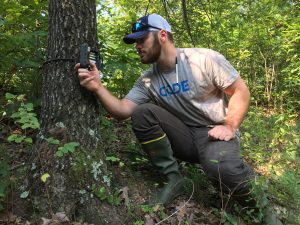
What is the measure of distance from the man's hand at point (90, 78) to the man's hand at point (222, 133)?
110 cm

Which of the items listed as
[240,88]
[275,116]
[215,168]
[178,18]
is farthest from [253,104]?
[215,168]

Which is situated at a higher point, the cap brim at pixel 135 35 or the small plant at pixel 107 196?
the cap brim at pixel 135 35

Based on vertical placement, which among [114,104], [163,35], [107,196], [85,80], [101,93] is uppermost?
[163,35]

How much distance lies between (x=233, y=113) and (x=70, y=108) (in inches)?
58.4

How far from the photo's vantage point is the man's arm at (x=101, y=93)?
2877mm

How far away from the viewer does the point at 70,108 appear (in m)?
2.90

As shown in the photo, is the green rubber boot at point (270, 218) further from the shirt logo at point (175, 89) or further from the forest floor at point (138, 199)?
the shirt logo at point (175, 89)

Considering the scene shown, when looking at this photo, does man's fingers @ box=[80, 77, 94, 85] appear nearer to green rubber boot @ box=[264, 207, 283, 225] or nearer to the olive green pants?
the olive green pants

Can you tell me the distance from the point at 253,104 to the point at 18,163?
218 inches

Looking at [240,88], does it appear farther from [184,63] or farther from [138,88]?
[138,88]

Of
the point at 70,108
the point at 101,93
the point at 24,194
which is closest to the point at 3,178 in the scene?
the point at 24,194

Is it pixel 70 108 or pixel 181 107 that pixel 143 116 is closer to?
pixel 181 107

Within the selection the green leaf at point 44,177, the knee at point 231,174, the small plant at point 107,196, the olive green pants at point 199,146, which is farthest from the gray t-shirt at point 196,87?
the green leaf at point 44,177

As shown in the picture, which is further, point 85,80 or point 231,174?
point 231,174
